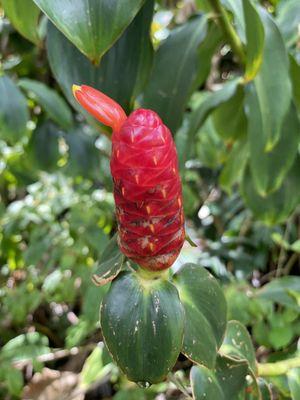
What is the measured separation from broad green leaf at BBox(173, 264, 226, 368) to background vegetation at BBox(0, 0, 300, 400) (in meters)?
0.04

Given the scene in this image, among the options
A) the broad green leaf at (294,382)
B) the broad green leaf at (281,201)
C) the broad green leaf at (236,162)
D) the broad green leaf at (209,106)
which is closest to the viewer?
the broad green leaf at (294,382)

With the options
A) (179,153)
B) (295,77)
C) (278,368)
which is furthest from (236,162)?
(278,368)

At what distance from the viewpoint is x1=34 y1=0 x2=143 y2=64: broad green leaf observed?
17.1 inches

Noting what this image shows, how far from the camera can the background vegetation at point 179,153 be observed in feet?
2.21

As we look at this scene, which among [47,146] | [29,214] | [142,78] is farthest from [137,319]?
[29,214]

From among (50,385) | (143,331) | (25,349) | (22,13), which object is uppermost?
(22,13)

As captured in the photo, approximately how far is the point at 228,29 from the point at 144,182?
50 centimetres

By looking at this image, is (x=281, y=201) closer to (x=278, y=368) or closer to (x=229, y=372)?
(x=278, y=368)

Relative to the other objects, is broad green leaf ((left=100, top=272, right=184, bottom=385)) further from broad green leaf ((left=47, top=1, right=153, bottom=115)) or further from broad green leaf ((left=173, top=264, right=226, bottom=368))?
broad green leaf ((left=47, top=1, right=153, bottom=115))

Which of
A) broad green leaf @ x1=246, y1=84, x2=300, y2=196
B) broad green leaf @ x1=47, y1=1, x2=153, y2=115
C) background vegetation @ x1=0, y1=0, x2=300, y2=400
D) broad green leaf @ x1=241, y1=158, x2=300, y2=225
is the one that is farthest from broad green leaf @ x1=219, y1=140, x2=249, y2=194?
broad green leaf @ x1=47, y1=1, x2=153, y2=115

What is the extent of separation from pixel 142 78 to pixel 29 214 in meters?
0.77

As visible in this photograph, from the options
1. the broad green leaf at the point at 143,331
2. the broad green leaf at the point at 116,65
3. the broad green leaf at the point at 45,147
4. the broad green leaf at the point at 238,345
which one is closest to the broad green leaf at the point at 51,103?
the broad green leaf at the point at 45,147

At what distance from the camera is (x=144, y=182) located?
40 centimetres

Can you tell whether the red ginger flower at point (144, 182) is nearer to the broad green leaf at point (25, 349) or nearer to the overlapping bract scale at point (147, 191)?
the overlapping bract scale at point (147, 191)
